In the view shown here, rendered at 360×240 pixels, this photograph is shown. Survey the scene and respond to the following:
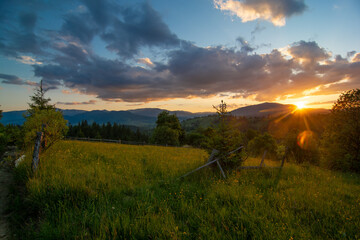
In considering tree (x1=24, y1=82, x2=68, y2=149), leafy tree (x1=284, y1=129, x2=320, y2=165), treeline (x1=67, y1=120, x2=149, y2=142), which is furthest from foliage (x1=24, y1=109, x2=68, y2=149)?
treeline (x1=67, y1=120, x2=149, y2=142)

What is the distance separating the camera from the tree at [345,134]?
39.3ft

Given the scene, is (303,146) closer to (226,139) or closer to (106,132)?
(226,139)

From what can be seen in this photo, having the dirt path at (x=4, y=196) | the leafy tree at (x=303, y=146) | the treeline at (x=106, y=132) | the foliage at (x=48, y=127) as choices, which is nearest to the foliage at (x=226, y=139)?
the dirt path at (x=4, y=196)

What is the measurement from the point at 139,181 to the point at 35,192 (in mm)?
3103

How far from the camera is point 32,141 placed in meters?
9.25

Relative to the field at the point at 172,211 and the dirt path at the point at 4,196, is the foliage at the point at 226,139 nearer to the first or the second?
the field at the point at 172,211

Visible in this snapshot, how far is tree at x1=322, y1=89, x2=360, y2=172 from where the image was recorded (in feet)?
39.3

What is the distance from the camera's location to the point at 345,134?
12484 mm

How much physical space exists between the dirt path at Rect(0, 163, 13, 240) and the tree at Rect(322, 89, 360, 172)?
64.3 feet

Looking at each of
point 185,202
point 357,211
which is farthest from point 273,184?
point 185,202

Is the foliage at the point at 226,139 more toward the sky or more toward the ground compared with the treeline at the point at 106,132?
more toward the sky

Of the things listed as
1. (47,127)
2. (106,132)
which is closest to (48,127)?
(47,127)

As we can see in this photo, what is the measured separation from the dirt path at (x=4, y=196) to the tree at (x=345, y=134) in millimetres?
19587

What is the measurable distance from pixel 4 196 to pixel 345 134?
21.4 m
